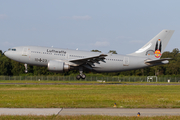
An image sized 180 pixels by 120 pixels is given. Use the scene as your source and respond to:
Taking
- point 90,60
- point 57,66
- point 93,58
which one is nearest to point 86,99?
point 57,66

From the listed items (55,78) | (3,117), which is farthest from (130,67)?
(3,117)

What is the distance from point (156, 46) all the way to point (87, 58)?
12.3 m

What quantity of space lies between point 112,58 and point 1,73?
47.3m

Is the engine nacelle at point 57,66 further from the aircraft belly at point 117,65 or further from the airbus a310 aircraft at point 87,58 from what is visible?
the aircraft belly at point 117,65

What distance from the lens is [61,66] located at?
115ft

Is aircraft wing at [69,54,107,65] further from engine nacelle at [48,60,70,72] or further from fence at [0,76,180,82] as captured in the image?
fence at [0,76,180,82]

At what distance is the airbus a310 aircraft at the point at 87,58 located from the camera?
3575 centimetres

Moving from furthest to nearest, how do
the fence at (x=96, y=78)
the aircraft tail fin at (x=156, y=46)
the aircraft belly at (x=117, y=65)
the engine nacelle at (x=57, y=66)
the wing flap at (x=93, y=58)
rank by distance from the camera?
the fence at (x=96, y=78) → the aircraft tail fin at (x=156, y=46) → the aircraft belly at (x=117, y=65) → the wing flap at (x=93, y=58) → the engine nacelle at (x=57, y=66)

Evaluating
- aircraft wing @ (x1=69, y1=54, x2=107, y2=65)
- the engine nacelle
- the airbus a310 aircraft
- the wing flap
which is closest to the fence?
the airbus a310 aircraft

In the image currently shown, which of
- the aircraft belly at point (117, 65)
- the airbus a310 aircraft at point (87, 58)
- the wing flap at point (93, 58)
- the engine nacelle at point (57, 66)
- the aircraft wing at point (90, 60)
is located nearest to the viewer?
the engine nacelle at point (57, 66)

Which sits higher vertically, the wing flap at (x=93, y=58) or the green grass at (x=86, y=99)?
the wing flap at (x=93, y=58)

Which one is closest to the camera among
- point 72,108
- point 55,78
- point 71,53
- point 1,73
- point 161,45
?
point 72,108

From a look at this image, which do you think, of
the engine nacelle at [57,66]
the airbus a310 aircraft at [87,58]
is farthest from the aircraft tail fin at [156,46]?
the engine nacelle at [57,66]

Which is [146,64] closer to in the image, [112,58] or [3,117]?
[112,58]
